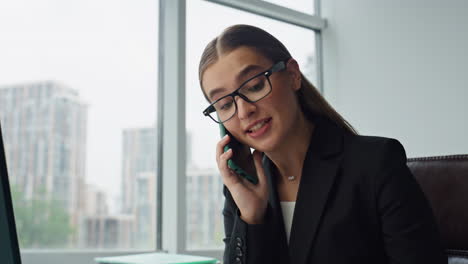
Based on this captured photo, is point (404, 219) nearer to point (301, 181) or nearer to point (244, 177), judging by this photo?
point (301, 181)

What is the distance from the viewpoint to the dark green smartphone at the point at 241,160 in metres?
1.29

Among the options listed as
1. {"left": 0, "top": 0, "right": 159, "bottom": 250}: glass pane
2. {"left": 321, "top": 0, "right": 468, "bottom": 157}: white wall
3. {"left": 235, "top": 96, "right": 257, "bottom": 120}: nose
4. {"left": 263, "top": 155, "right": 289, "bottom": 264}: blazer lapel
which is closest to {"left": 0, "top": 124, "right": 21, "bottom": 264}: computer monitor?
{"left": 235, "top": 96, "right": 257, "bottom": 120}: nose

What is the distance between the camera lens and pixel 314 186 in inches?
46.9

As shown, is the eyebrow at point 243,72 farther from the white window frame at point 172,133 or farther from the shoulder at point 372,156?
the white window frame at point 172,133

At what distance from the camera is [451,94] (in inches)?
89.9

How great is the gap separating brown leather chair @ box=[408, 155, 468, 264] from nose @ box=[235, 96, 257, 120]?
574 mm

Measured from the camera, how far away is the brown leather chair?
1.26 meters

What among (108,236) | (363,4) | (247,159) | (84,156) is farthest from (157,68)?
(363,4)

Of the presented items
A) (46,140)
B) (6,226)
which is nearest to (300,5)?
(46,140)

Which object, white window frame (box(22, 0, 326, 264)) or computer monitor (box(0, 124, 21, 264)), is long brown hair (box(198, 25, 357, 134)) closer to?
computer monitor (box(0, 124, 21, 264))

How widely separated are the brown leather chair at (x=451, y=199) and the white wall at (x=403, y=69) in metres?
1.01

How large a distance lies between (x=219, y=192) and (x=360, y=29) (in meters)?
1.25

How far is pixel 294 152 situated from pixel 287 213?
0.17 m

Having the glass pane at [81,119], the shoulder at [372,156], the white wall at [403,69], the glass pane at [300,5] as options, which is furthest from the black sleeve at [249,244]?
the glass pane at [300,5]
